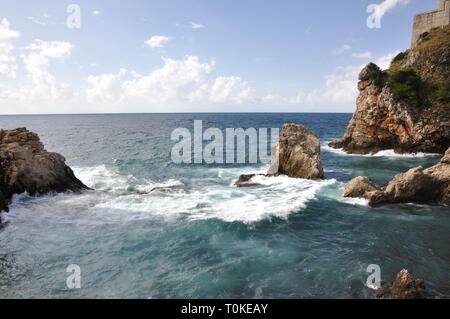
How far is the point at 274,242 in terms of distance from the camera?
55.0 feet

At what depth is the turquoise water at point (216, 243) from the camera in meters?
12.7

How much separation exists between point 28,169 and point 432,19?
7763 centimetres

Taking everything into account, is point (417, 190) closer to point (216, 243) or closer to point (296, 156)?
point (296, 156)

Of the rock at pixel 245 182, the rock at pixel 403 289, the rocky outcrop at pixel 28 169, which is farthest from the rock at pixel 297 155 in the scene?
the rocky outcrop at pixel 28 169

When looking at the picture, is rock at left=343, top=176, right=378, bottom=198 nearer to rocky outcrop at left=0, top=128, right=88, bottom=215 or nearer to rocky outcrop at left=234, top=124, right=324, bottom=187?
rocky outcrop at left=234, top=124, right=324, bottom=187

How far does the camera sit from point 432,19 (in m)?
63.4

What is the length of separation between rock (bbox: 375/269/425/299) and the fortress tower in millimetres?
68298

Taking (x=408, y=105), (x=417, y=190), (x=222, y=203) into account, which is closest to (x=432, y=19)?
(x=408, y=105)
